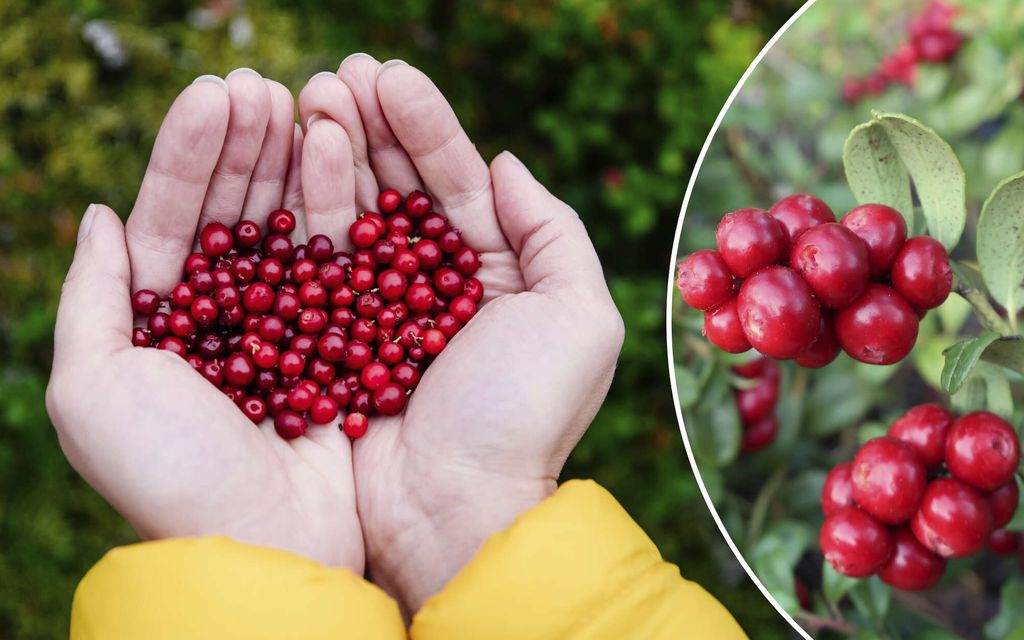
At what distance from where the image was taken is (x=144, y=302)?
1438 mm

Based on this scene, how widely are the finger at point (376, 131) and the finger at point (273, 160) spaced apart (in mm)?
108

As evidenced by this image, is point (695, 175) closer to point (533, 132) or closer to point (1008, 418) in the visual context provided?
point (1008, 418)

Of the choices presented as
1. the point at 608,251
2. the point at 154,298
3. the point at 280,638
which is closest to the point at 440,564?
the point at 280,638

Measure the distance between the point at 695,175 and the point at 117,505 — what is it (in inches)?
34.8

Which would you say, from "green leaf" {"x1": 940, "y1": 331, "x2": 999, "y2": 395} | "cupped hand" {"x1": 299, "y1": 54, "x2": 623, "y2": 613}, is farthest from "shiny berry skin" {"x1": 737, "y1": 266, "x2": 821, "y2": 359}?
"cupped hand" {"x1": 299, "y1": 54, "x2": 623, "y2": 613}

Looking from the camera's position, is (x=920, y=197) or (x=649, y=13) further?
(x=649, y=13)

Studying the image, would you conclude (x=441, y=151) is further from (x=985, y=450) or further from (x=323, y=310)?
(x=985, y=450)

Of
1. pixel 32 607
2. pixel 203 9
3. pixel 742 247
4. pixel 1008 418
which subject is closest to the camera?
pixel 742 247

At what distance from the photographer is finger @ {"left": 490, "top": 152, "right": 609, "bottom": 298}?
141cm

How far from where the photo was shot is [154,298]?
1456 mm

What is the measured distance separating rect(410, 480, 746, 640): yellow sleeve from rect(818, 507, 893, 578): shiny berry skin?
193mm

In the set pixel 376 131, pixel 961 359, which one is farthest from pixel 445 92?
pixel 961 359

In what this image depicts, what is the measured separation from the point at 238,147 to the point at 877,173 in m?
0.98

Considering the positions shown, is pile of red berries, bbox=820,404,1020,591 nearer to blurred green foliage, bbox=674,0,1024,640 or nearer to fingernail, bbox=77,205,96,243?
blurred green foliage, bbox=674,0,1024,640
